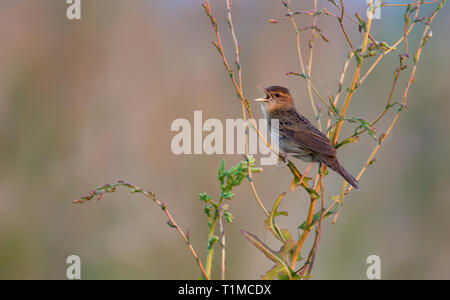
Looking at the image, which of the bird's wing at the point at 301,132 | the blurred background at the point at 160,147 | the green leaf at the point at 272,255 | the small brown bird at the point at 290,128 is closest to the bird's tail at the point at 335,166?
the bird's wing at the point at 301,132

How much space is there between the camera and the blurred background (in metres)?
4.93

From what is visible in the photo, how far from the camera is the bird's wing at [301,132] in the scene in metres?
2.95

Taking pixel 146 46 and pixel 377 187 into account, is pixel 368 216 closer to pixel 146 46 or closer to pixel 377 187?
pixel 377 187

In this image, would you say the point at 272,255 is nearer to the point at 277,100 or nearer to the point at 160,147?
the point at 277,100

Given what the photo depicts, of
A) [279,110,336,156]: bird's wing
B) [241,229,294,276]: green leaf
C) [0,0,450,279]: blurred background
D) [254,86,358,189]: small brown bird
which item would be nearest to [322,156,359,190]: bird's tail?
[279,110,336,156]: bird's wing

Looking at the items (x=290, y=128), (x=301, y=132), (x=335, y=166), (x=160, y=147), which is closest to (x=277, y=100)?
(x=290, y=128)

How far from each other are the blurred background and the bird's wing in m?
1.54

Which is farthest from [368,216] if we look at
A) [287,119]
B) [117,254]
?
[117,254]

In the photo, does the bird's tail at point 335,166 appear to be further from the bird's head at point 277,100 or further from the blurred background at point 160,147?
the blurred background at point 160,147

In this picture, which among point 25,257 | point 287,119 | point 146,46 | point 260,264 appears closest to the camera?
point 287,119

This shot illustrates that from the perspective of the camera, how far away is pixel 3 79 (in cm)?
504

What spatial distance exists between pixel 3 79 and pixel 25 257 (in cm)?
184
